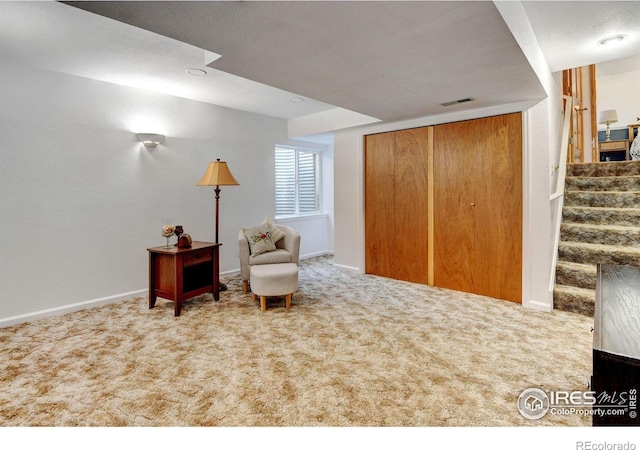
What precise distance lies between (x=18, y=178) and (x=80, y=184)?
0.48m

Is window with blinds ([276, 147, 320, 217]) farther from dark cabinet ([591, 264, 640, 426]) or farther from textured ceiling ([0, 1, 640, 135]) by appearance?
dark cabinet ([591, 264, 640, 426])

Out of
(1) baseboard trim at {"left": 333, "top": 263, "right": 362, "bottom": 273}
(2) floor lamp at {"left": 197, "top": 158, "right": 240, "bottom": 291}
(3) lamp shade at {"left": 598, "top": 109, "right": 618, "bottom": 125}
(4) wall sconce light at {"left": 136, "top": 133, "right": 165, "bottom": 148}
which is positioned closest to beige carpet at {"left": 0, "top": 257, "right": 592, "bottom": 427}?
(2) floor lamp at {"left": 197, "top": 158, "right": 240, "bottom": 291}

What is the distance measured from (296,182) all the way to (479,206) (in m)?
3.40

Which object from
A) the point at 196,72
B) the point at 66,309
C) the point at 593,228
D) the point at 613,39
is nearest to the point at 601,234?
the point at 593,228

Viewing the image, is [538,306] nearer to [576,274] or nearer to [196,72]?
[576,274]

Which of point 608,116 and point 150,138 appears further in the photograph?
point 608,116

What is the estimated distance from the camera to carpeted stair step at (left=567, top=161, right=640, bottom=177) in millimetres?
4059

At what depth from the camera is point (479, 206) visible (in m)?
3.82

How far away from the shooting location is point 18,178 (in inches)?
121

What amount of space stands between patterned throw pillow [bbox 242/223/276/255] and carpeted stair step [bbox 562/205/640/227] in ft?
11.8

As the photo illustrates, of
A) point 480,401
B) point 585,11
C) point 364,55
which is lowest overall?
point 480,401

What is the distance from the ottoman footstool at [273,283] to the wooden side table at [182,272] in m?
0.58
